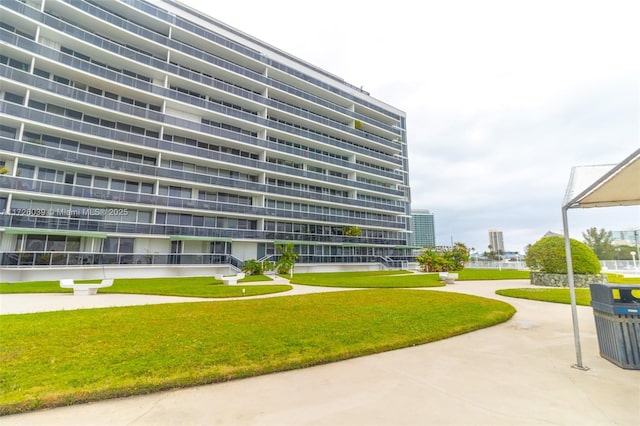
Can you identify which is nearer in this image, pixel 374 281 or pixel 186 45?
pixel 374 281

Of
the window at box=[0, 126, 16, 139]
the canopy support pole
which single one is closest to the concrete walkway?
the canopy support pole

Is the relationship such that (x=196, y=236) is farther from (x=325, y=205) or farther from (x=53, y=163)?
(x=325, y=205)

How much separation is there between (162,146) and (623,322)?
32.1 m

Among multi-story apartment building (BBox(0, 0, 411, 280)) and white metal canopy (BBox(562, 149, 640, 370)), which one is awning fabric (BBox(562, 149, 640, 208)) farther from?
multi-story apartment building (BBox(0, 0, 411, 280))

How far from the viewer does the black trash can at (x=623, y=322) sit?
4.78 m

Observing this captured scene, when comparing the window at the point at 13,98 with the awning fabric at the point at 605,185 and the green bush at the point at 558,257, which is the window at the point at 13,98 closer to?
A: the awning fabric at the point at 605,185

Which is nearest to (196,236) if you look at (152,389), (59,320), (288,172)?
(288,172)

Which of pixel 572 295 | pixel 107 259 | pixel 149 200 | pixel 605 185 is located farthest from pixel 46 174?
pixel 605 185

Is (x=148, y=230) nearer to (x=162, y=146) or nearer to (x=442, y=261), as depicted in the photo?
(x=162, y=146)

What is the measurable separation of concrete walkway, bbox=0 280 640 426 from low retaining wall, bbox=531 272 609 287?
51.8 ft

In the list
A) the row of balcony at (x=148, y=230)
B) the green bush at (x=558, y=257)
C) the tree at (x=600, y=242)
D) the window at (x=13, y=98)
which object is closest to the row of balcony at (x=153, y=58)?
the window at (x=13, y=98)

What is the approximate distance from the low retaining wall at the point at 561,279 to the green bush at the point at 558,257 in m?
0.28

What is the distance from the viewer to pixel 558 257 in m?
18.4

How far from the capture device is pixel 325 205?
40781 millimetres
